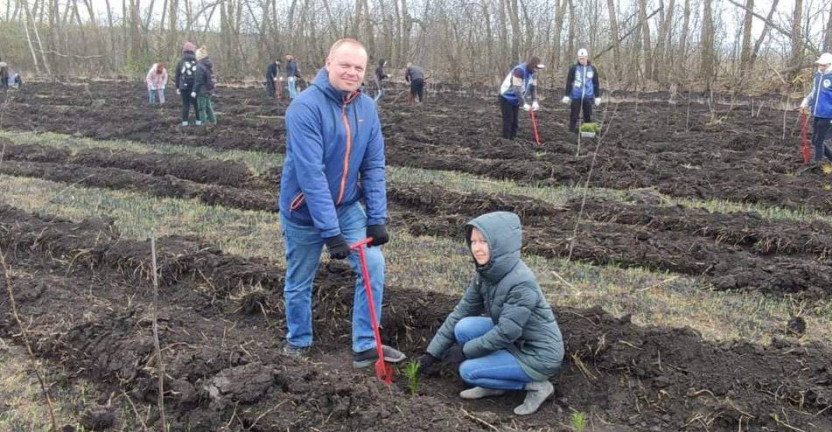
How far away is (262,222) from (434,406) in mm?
4522

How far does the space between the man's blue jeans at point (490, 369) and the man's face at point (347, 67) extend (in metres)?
1.57

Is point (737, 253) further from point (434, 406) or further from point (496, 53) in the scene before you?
point (496, 53)

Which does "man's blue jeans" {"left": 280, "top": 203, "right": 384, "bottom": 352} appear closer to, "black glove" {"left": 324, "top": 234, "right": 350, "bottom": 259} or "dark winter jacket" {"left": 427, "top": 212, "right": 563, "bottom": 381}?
"black glove" {"left": 324, "top": 234, "right": 350, "bottom": 259}

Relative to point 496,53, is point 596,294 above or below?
below

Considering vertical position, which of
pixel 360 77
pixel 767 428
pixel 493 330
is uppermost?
pixel 360 77

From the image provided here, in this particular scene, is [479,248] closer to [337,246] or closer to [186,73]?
[337,246]

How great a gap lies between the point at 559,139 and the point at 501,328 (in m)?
9.29

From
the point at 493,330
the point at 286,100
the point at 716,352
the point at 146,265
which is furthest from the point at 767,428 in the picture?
the point at 286,100

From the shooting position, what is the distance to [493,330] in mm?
3867

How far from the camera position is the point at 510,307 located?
3822mm

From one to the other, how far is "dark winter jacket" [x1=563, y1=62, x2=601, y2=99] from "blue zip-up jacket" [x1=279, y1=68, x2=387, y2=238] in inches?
353

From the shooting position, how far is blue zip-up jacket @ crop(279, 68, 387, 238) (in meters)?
3.78

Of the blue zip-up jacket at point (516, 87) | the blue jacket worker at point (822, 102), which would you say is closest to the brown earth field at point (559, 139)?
the blue jacket worker at point (822, 102)

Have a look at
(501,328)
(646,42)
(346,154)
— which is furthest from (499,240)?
(646,42)
